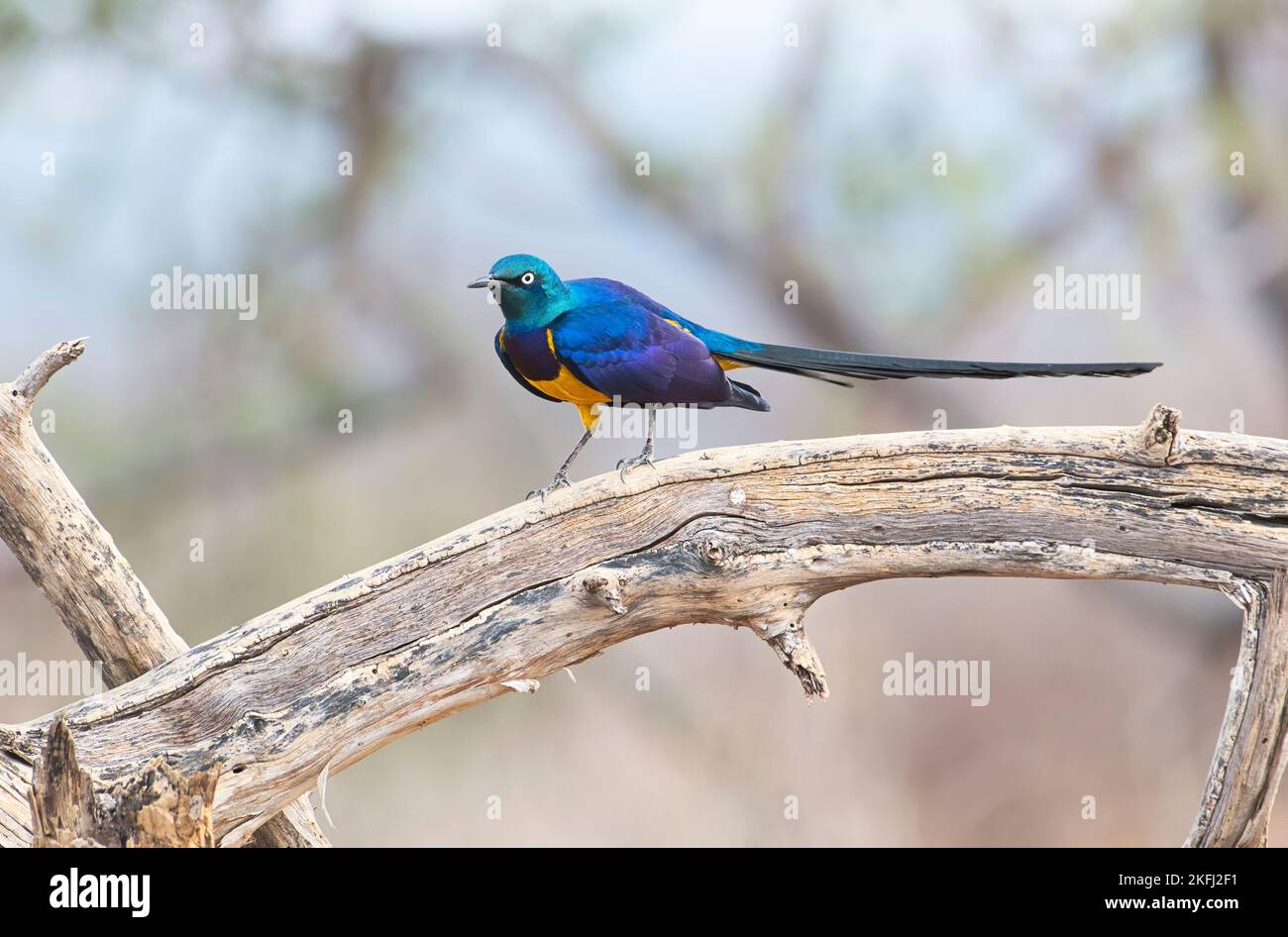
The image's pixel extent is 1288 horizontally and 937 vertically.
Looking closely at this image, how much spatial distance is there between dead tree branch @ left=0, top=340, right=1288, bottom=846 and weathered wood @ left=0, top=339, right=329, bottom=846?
22cm

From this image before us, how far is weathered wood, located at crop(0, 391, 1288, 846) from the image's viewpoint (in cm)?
213

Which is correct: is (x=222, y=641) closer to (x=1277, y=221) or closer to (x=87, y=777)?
(x=87, y=777)

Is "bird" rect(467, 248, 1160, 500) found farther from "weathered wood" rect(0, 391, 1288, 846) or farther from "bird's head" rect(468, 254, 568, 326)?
"weathered wood" rect(0, 391, 1288, 846)

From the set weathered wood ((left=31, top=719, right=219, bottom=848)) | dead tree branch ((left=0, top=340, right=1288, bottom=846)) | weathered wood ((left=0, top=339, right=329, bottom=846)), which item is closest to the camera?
weathered wood ((left=31, top=719, right=219, bottom=848))

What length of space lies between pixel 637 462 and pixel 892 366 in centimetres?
56

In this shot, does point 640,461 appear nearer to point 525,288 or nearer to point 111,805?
point 525,288

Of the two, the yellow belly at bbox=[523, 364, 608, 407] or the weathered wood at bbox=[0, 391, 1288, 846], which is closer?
the weathered wood at bbox=[0, 391, 1288, 846]

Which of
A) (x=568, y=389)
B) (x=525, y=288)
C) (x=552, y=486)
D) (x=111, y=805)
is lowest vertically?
(x=111, y=805)

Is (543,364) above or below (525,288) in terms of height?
below

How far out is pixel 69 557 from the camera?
233 centimetres

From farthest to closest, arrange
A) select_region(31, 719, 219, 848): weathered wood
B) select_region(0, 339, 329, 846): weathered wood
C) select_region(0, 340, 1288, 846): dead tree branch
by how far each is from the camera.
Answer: select_region(0, 339, 329, 846): weathered wood, select_region(0, 340, 1288, 846): dead tree branch, select_region(31, 719, 219, 848): weathered wood

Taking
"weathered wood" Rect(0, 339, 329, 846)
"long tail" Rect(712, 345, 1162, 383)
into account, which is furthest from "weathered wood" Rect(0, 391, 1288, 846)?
"weathered wood" Rect(0, 339, 329, 846)

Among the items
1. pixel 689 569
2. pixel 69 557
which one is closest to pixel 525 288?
pixel 689 569
